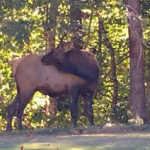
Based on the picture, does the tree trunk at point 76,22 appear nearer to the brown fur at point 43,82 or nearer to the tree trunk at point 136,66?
the brown fur at point 43,82

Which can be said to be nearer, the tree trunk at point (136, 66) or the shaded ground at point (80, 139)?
the shaded ground at point (80, 139)

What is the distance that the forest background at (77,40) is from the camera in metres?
16.3

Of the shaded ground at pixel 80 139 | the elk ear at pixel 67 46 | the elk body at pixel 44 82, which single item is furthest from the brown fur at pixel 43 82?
the shaded ground at pixel 80 139

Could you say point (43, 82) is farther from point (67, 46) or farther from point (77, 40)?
A: point (77, 40)

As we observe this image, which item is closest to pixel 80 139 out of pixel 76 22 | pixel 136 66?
pixel 136 66

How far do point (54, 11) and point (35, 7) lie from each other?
54 cm

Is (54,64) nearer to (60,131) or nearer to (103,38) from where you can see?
(60,131)

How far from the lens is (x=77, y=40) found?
19406mm

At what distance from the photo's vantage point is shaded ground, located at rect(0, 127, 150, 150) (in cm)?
1148

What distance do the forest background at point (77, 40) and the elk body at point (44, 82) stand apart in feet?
1.98

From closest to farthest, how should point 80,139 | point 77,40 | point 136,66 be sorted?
point 80,139
point 136,66
point 77,40

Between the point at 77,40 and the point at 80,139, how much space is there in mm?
7048

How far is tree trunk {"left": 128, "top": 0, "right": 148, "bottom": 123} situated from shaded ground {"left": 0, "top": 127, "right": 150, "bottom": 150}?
2.47m

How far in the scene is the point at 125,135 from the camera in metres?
13.3
